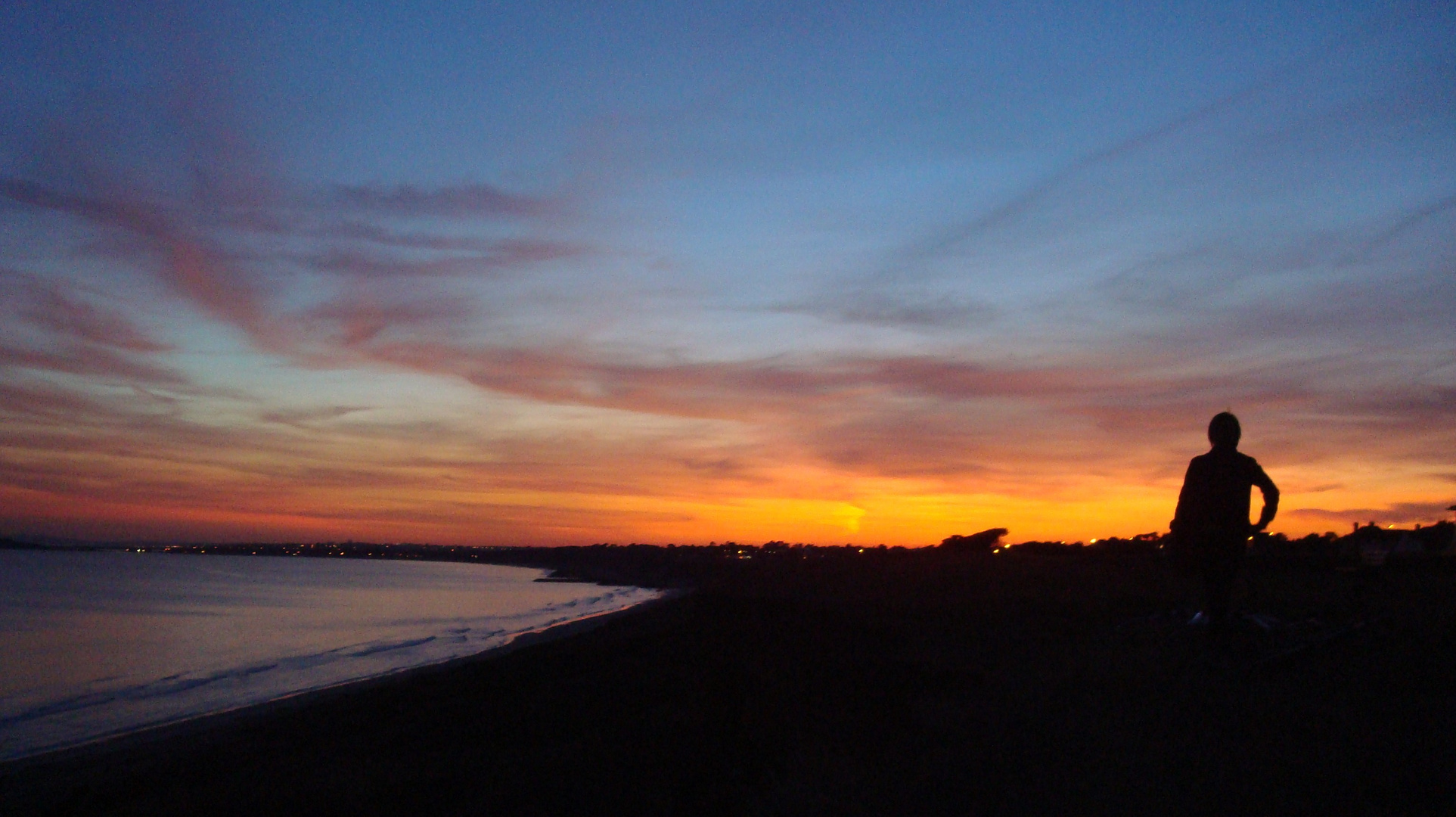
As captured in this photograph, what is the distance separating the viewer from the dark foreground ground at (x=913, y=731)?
4.73 meters

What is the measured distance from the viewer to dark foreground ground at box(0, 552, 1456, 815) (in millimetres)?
4730

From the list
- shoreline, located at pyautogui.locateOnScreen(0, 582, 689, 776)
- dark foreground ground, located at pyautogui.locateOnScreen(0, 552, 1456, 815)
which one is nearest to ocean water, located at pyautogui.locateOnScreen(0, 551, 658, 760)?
shoreline, located at pyautogui.locateOnScreen(0, 582, 689, 776)

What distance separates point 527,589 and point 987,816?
285ft

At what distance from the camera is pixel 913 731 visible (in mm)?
6816

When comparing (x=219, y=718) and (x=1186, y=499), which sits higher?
(x=1186, y=499)

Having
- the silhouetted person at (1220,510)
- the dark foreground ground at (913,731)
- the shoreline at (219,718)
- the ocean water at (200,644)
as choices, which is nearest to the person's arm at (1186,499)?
the silhouetted person at (1220,510)

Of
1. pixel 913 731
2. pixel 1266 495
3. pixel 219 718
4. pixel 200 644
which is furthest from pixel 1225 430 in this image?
pixel 200 644

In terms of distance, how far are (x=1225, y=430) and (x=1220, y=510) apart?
0.64 metres

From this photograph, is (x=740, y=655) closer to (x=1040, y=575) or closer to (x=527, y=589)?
(x=1040, y=575)

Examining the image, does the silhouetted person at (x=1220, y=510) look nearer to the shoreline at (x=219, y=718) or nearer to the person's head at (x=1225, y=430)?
the person's head at (x=1225, y=430)

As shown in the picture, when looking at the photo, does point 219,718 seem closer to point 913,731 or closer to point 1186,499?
point 913,731

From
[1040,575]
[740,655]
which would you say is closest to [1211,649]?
[740,655]

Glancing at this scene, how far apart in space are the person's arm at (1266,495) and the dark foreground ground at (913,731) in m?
0.98

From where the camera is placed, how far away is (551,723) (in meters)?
11.1
